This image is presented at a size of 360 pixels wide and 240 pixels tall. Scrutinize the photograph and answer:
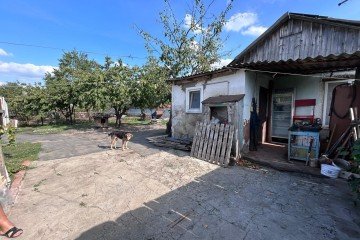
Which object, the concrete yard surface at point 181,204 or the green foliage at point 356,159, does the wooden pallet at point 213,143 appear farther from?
the green foliage at point 356,159

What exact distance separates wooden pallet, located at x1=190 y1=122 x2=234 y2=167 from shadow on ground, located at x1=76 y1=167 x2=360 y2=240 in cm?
136

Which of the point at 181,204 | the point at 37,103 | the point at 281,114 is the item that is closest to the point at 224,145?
the point at 181,204

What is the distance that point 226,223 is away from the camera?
10.3ft

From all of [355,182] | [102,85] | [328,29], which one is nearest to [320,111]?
[328,29]

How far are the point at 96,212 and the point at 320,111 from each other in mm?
7711

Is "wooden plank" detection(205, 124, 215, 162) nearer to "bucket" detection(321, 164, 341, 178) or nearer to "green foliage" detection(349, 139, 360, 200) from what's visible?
"bucket" detection(321, 164, 341, 178)

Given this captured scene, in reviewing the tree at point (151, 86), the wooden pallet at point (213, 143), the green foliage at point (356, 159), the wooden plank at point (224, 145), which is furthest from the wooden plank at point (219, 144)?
the tree at point (151, 86)

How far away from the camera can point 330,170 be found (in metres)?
4.93

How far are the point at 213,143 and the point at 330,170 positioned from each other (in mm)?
2977

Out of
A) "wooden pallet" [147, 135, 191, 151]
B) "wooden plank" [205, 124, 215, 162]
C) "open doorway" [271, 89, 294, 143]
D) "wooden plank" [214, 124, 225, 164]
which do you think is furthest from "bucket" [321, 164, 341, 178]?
"wooden pallet" [147, 135, 191, 151]

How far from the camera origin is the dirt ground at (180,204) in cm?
295

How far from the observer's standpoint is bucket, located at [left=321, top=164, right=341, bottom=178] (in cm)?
488

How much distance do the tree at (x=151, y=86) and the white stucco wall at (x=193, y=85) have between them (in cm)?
481

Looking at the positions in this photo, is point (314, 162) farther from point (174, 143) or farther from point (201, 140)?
point (174, 143)
